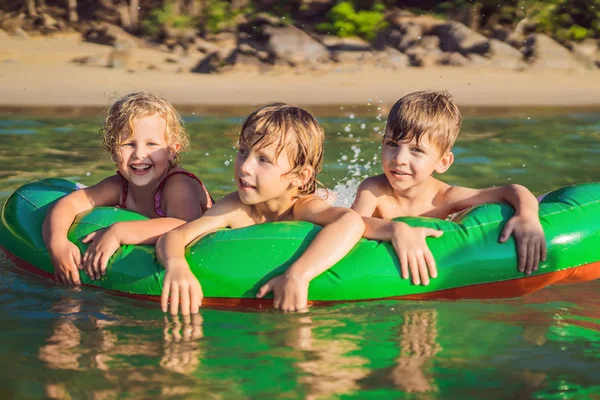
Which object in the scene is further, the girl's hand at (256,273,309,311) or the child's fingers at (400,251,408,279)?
the child's fingers at (400,251,408,279)

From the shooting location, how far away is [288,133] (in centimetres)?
409

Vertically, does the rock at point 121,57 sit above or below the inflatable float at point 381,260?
above

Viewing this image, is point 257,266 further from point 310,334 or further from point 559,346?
point 559,346

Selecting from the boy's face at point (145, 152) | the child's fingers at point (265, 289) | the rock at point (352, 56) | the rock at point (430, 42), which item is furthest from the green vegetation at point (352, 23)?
the child's fingers at point (265, 289)

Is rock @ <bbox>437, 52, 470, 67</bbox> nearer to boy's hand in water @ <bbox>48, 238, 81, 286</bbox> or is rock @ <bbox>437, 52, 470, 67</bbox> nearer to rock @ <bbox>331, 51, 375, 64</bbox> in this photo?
rock @ <bbox>331, 51, 375, 64</bbox>

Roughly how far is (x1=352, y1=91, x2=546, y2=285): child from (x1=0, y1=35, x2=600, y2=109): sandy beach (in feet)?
26.7

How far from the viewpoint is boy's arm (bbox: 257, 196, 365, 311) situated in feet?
13.0

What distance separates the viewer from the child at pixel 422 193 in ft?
13.6

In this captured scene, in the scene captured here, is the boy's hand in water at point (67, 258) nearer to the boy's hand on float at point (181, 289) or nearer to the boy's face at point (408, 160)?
the boy's hand on float at point (181, 289)

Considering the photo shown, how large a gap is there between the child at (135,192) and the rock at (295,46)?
1056cm

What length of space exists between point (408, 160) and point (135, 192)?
1.48 metres

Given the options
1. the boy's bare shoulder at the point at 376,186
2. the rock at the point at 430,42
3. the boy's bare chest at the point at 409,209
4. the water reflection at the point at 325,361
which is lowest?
the water reflection at the point at 325,361

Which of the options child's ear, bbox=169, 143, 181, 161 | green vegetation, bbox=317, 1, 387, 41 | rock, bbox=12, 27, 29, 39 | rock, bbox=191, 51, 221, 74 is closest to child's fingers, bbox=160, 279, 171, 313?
child's ear, bbox=169, 143, 181, 161

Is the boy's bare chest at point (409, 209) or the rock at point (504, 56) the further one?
the rock at point (504, 56)
